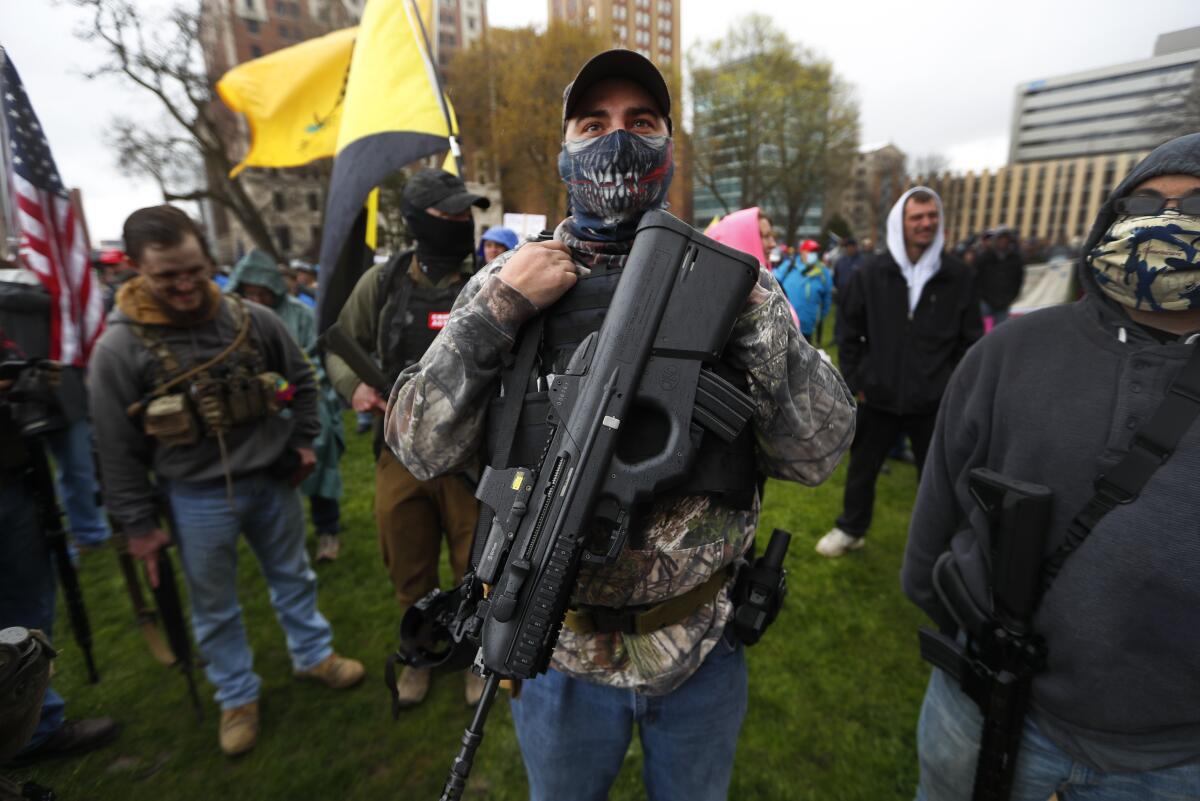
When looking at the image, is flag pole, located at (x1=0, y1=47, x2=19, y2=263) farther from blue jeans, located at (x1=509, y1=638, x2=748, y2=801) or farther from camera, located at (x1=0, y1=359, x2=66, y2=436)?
blue jeans, located at (x1=509, y1=638, x2=748, y2=801)

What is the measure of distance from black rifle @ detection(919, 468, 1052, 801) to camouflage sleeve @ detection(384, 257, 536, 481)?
1235 mm

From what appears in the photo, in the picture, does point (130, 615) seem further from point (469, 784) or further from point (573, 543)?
point (573, 543)

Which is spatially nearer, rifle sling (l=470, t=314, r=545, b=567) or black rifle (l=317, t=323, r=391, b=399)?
rifle sling (l=470, t=314, r=545, b=567)

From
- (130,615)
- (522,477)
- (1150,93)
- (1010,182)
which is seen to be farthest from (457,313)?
(1010,182)

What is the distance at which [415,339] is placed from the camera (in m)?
2.52

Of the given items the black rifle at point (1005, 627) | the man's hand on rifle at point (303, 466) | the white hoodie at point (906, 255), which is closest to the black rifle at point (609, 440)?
the black rifle at point (1005, 627)

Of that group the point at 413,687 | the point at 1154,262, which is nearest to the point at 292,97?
the point at 413,687

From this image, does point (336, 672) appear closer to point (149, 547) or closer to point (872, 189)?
point (149, 547)

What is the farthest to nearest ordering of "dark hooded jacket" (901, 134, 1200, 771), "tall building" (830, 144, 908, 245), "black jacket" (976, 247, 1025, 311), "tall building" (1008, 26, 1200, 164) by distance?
"tall building" (830, 144, 908, 245), "black jacket" (976, 247, 1025, 311), "tall building" (1008, 26, 1200, 164), "dark hooded jacket" (901, 134, 1200, 771)

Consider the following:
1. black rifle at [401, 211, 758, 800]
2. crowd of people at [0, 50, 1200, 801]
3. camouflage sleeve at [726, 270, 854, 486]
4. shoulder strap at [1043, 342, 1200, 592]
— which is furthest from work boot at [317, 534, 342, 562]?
shoulder strap at [1043, 342, 1200, 592]

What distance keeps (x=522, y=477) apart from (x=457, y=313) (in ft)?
1.38

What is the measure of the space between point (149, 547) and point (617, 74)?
106 inches

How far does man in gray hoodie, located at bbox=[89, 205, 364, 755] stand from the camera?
2281mm

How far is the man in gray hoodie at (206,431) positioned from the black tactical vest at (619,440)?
1817 mm
